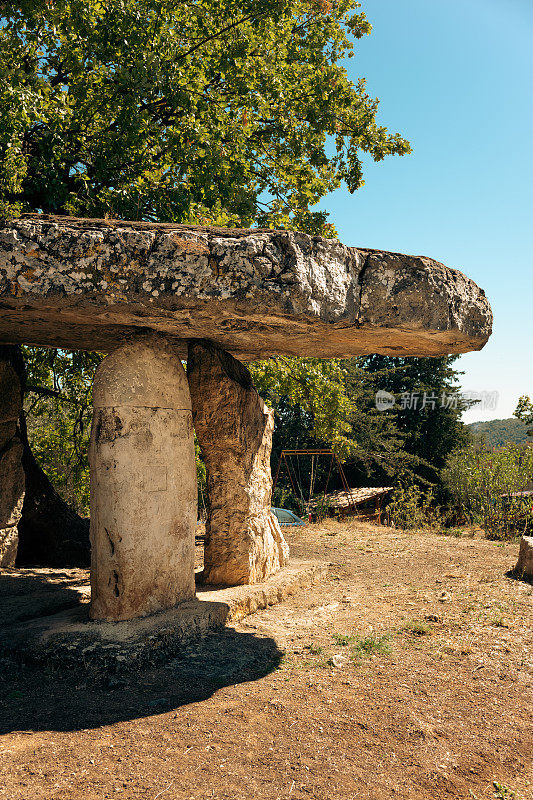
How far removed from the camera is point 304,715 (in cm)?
319

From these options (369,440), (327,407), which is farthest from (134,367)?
(369,440)

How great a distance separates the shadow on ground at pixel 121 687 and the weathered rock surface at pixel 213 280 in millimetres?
2204

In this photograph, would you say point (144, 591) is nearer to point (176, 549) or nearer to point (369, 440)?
point (176, 549)

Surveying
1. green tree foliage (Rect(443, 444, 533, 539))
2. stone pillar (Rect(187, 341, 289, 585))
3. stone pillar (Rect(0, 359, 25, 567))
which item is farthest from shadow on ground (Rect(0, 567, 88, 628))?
green tree foliage (Rect(443, 444, 533, 539))

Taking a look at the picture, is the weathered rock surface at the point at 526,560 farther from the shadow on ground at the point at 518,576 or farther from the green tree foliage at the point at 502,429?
the green tree foliage at the point at 502,429

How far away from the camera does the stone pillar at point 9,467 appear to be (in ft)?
22.5

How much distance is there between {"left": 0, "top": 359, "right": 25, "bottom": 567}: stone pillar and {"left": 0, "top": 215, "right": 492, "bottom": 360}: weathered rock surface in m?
3.01

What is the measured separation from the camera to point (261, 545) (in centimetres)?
564

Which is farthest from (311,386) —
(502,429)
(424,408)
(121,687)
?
(502,429)

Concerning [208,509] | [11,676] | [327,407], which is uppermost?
[327,407]

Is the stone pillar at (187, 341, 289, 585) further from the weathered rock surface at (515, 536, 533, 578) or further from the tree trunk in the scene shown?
the tree trunk

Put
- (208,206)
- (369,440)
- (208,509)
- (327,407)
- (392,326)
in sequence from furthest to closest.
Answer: (369,440), (327,407), (208,206), (208,509), (392,326)

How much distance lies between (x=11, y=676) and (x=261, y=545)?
2.46 metres

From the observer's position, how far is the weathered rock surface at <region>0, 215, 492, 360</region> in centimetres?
356
